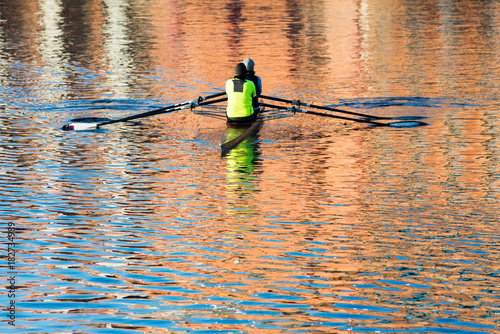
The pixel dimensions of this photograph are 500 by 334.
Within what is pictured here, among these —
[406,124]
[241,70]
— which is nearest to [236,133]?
[241,70]

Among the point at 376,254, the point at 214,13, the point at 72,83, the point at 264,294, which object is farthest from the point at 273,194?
the point at 214,13

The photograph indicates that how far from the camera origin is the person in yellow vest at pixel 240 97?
69.6 feet

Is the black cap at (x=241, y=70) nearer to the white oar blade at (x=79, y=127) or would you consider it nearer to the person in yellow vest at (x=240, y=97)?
the person in yellow vest at (x=240, y=97)

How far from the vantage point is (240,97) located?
21.2 m

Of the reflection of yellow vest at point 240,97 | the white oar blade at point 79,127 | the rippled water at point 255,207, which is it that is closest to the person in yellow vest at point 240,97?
the reflection of yellow vest at point 240,97

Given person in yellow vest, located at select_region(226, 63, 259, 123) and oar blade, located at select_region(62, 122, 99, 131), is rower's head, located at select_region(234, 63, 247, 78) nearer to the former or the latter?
person in yellow vest, located at select_region(226, 63, 259, 123)

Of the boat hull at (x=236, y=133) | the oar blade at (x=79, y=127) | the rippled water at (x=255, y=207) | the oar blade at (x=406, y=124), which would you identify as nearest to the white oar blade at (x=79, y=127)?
the oar blade at (x=79, y=127)

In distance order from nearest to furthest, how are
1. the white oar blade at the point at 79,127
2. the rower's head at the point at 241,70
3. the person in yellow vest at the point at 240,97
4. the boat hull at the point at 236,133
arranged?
1. the boat hull at the point at 236,133
2. the rower's head at the point at 241,70
3. the person in yellow vest at the point at 240,97
4. the white oar blade at the point at 79,127

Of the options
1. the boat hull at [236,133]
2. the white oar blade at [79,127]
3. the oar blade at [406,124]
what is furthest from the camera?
the oar blade at [406,124]

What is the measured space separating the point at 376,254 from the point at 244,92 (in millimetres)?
10485

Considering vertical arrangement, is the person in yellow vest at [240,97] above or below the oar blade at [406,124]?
above

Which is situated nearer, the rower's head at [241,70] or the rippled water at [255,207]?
the rippled water at [255,207]

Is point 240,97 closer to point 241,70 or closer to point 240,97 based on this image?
point 240,97

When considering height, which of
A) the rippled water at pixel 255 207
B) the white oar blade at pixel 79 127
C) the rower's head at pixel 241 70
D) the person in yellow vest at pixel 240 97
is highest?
the rower's head at pixel 241 70
